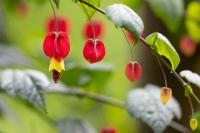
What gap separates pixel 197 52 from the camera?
74.4 inches

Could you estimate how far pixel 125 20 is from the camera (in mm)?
902

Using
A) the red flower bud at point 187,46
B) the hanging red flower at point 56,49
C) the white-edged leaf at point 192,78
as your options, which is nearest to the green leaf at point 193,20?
the red flower bud at point 187,46

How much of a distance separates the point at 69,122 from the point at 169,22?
1.32ft

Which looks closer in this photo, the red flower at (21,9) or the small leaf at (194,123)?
the small leaf at (194,123)

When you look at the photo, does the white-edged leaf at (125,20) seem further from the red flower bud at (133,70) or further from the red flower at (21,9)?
the red flower at (21,9)

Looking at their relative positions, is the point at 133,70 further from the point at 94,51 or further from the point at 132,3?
the point at 132,3

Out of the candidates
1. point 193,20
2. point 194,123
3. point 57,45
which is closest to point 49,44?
point 57,45

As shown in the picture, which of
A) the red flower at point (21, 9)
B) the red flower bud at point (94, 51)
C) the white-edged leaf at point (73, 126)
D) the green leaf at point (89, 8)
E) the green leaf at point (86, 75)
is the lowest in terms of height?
the white-edged leaf at point (73, 126)

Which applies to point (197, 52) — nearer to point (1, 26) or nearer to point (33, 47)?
point (33, 47)

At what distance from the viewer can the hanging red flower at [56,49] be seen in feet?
3.34

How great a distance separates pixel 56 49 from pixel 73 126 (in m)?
0.60

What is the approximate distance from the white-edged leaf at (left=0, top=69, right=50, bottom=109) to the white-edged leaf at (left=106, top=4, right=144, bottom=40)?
15.1 inches

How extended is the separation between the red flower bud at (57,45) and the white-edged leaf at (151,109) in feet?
0.99

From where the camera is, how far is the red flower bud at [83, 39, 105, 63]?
101 centimetres
